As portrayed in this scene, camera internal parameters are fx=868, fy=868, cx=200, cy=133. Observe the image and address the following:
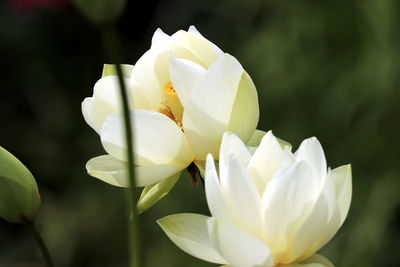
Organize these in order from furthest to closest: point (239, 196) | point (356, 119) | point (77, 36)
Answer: point (77, 36), point (356, 119), point (239, 196)

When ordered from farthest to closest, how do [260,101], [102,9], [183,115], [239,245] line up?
[260,101]
[183,115]
[239,245]
[102,9]

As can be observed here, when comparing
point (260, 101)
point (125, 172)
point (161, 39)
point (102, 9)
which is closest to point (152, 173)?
point (125, 172)

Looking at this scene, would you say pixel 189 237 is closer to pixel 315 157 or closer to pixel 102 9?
pixel 315 157

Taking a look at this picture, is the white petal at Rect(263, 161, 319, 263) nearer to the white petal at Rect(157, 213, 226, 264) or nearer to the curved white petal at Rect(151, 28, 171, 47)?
the white petal at Rect(157, 213, 226, 264)

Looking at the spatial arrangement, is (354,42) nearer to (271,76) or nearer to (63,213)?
(271,76)

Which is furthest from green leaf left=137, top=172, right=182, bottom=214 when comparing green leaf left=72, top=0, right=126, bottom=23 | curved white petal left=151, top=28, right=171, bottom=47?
green leaf left=72, top=0, right=126, bottom=23

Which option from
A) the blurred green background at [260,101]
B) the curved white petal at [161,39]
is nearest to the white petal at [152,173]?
the curved white petal at [161,39]

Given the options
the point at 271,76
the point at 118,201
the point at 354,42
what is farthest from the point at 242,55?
the point at 118,201
